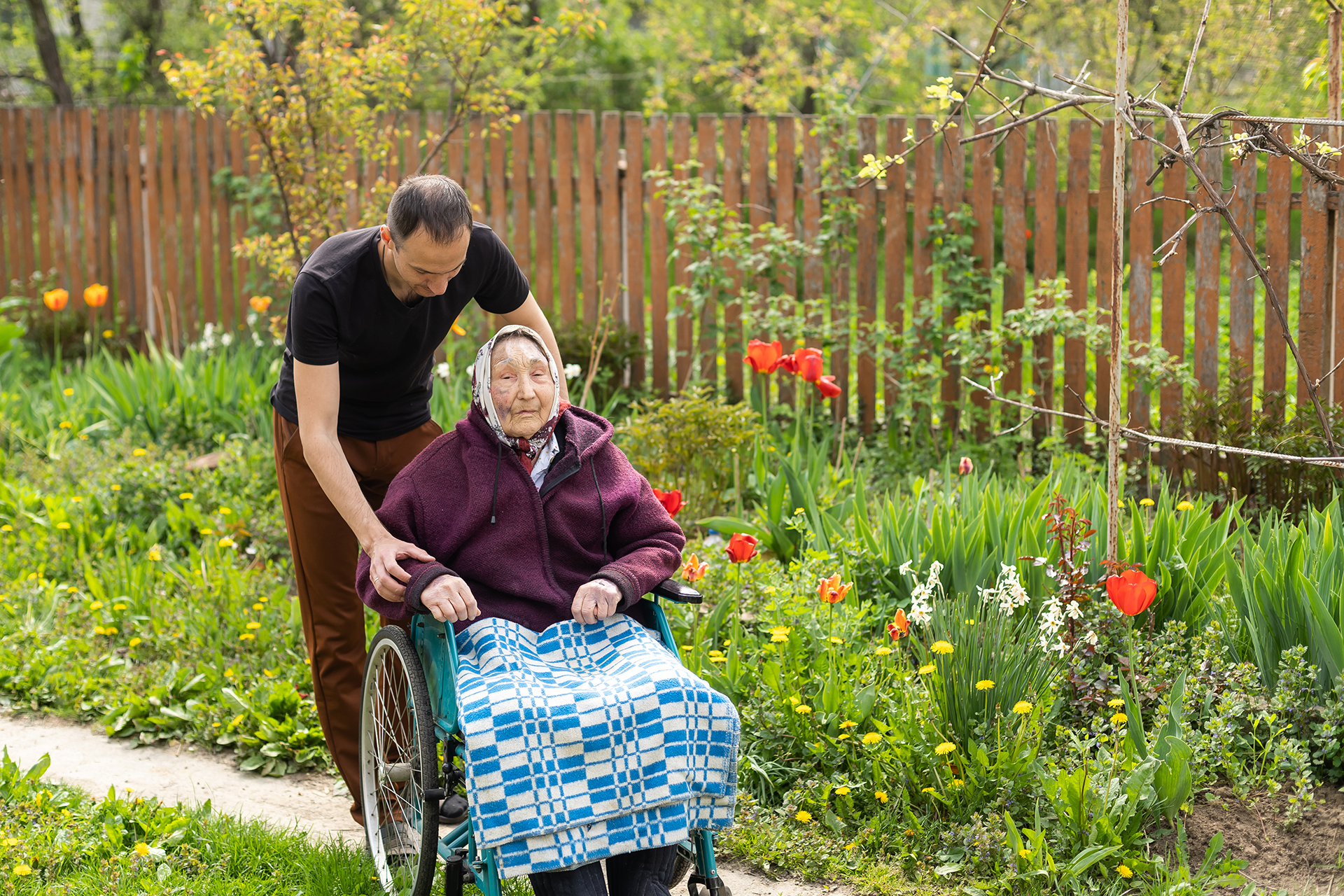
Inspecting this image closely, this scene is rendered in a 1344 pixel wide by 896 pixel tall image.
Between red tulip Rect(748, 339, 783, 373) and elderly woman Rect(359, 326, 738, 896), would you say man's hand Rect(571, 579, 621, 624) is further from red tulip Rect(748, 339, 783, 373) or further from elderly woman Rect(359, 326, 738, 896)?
red tulip Rect(748, 339, 783, 373)

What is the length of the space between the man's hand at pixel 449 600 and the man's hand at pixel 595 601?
208mm

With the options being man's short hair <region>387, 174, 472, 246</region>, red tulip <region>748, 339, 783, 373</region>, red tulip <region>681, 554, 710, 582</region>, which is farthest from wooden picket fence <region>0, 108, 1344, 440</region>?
man's short hair <region>387, 174, 472, 246</region>

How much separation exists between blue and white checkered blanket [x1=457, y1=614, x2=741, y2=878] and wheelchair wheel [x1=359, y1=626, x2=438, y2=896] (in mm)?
348

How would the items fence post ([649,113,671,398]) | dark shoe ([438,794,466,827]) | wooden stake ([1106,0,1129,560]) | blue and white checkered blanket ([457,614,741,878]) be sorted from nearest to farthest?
1. blue and white checkered blanket ([457,614,741,878])
2. dark shoe ([438,794,466,827])
3. wooden stake ([1106,0,1129,560])
4. fence post ([649,113,671,398])

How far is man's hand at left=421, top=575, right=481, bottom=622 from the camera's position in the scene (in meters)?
2.25

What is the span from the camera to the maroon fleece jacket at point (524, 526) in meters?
2.42

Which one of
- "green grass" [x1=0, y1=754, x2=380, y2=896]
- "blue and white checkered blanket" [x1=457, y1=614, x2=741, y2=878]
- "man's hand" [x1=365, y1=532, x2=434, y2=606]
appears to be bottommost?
"green grass" [x1=0, y1=754, x2=380, y2=896]

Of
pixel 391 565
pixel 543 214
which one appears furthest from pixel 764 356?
pixel 543 214

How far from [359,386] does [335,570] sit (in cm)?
47

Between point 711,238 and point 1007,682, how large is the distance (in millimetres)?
3059

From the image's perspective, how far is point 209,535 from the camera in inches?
177

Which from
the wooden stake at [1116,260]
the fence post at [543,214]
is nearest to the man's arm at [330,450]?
the wooden stake at [1116,260]

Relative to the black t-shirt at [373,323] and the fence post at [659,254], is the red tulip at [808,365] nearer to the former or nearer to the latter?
the black t-shirt at [373,323]

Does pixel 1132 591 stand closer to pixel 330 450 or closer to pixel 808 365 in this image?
pixel 808 365
